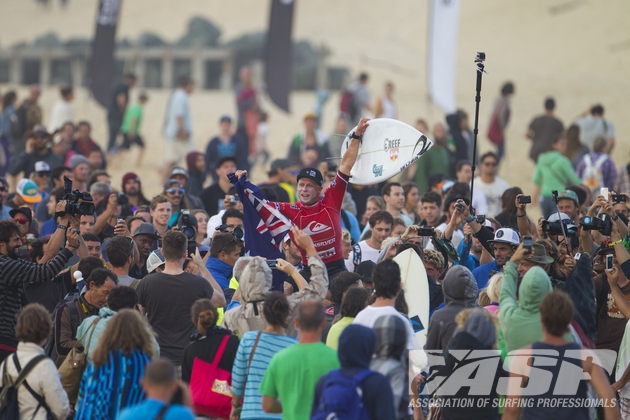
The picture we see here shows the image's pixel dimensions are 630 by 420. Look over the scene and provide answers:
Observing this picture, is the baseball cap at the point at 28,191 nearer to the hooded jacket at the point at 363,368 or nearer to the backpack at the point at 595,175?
the hooded jacket at the point at 363,368

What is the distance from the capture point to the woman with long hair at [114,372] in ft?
19.3

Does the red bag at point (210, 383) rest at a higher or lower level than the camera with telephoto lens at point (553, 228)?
lower

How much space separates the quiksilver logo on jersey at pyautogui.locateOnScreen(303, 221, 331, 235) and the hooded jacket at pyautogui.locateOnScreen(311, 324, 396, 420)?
2894 millimetres

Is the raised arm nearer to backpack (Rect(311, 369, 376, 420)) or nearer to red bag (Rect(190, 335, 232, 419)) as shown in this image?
red bag (Rect(190, 335, 232, 419))

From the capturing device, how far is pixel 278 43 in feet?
72.8

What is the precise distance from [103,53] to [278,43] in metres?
4.22

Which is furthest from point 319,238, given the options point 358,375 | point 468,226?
point 358,375

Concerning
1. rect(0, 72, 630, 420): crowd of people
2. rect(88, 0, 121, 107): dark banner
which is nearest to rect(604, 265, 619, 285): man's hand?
rect(0, 72, 630, 420): crowd of people

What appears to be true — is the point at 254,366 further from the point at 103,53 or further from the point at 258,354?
the point at 103,53

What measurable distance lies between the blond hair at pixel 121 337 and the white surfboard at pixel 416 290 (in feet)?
7.61

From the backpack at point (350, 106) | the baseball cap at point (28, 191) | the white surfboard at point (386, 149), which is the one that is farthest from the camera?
the backpack at point (350, 106)

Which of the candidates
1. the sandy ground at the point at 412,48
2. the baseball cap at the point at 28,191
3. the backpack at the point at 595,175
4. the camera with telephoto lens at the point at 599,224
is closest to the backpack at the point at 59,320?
the camera with telephoto lens at the point at 599,224

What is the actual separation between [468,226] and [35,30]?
49950 mm

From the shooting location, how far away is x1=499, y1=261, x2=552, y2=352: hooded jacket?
6113 millimetres
